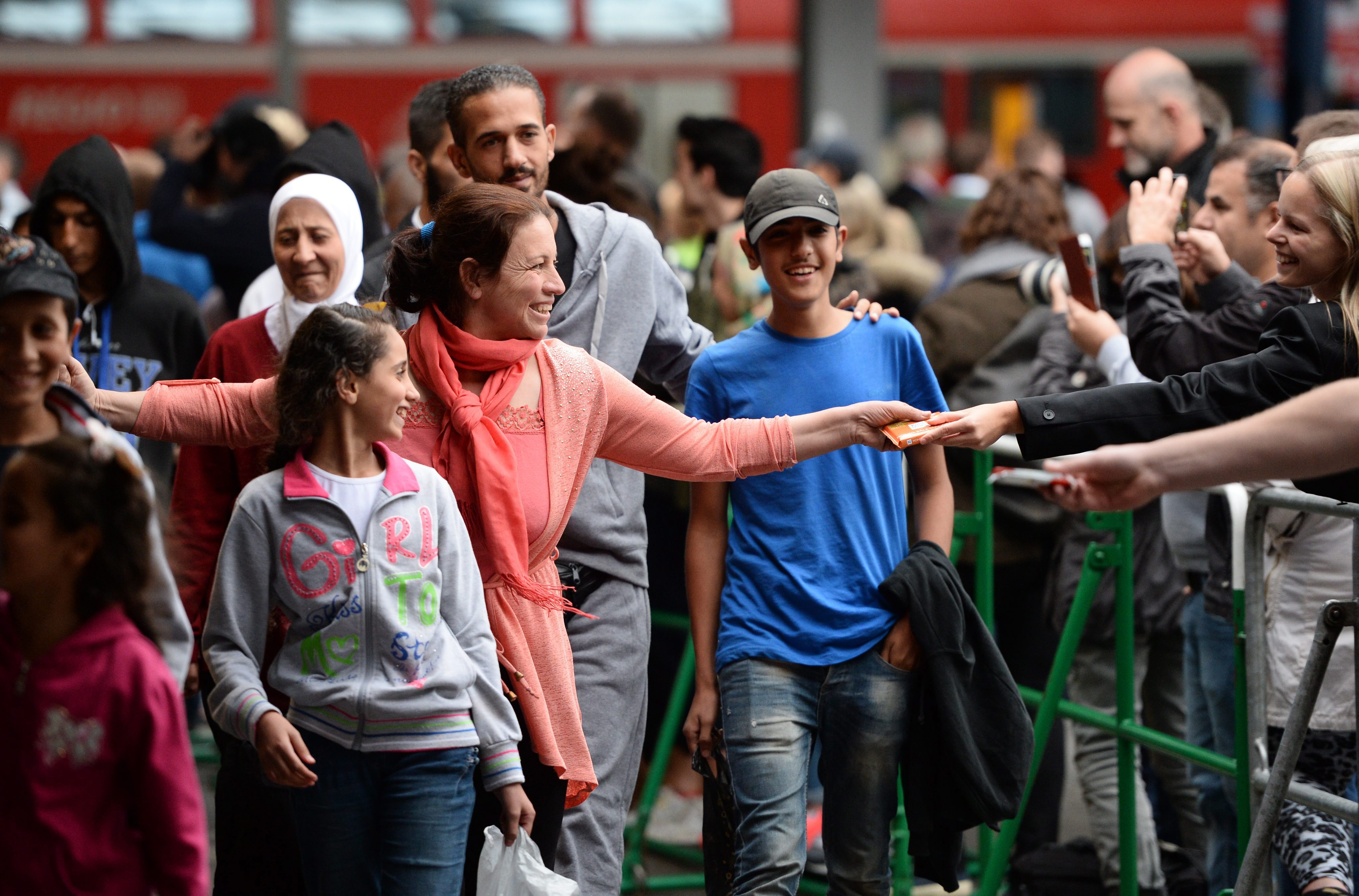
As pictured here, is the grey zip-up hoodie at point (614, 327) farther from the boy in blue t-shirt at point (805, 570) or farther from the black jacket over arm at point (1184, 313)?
the black jacket over arm at point (1184, 313)

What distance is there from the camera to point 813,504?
347 cm

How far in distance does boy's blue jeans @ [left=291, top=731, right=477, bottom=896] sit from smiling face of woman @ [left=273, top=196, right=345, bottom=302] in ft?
4.63

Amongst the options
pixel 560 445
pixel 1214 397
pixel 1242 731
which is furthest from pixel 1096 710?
pixel 560 445

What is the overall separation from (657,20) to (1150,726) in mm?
12019

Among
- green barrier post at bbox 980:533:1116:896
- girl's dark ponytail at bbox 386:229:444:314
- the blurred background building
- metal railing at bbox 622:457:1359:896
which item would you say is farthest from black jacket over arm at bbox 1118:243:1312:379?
the blurred background building

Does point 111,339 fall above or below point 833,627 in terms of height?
above

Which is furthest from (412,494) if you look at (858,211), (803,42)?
(803,42)

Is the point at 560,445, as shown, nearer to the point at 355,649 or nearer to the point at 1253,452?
the point at 355,649

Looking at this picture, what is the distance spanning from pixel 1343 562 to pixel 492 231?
2174 millimetres

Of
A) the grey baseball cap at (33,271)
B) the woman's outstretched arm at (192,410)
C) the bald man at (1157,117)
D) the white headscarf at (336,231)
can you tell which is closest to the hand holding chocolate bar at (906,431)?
the woman's outstretched arm at (192,410)

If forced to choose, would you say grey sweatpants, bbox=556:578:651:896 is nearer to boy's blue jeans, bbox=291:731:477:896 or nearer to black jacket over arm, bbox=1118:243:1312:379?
boy's blue jeans, bbox=291:731:477:896

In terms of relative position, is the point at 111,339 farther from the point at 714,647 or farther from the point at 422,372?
the point at 714,647

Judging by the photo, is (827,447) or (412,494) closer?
(412,494)

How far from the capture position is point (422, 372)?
10.3 ft
